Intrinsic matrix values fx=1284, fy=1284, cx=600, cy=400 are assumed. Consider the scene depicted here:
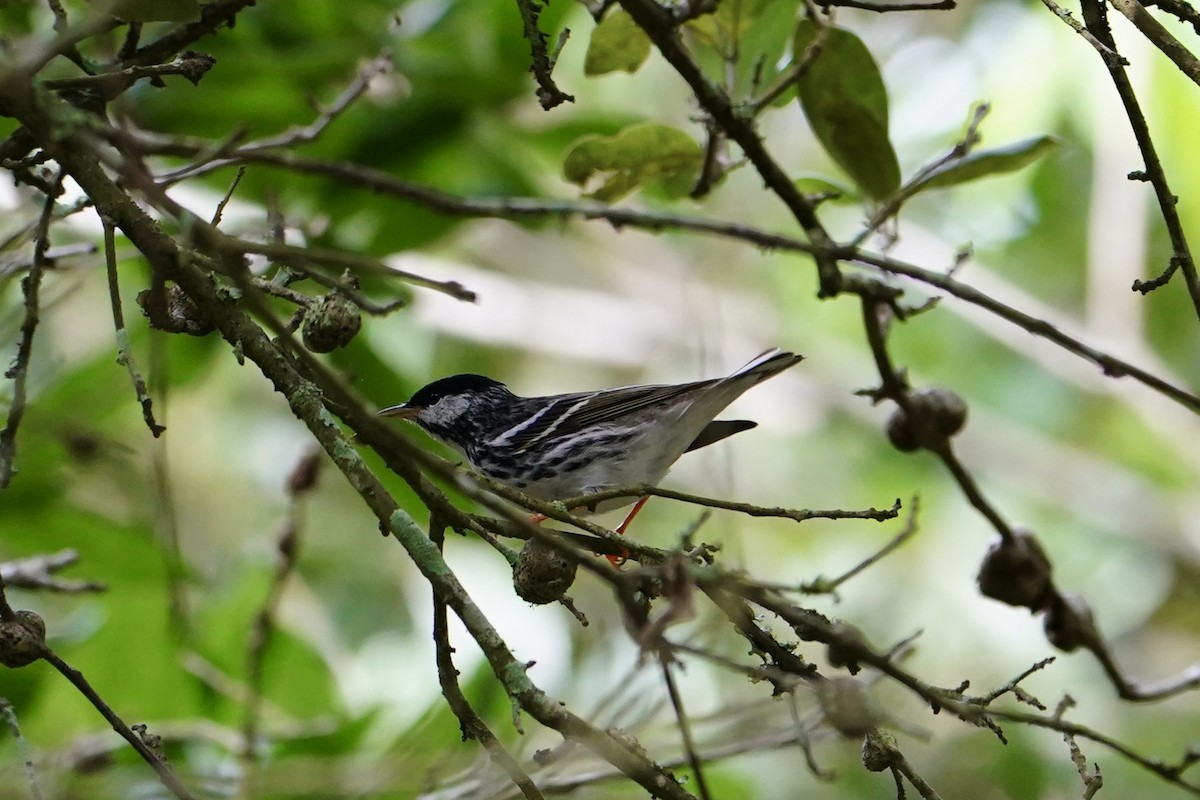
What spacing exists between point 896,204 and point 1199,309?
539 mm

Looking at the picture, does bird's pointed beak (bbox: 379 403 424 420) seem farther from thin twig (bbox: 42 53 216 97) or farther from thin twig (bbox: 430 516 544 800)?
thin twig (bbox: 430 516 544 800)

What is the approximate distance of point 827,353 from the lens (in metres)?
8.56

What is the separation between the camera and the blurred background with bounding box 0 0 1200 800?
13.0ft

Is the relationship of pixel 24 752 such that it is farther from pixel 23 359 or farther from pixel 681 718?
pixel 681 718

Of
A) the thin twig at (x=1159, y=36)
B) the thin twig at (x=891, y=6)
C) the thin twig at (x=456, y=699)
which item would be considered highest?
the thin twig at (x=891, y=6)

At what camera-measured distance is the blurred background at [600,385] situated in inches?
155

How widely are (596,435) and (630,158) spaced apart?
1.79 meters

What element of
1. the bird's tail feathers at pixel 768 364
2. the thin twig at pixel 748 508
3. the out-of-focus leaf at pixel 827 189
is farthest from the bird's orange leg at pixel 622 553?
the out-of-focus leaf at pixel 827 189

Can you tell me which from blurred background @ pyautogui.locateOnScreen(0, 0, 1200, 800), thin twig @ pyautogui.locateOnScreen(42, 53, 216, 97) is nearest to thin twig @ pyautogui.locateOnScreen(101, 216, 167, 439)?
thin twig @ pyautogui.locateOnScreen(42, 53, 216, 97)

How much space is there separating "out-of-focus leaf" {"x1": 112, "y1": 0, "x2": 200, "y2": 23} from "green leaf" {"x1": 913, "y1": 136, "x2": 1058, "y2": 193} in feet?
4.97

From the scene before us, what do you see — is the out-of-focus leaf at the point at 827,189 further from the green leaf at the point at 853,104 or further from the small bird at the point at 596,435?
the small bird at the point at 596,435

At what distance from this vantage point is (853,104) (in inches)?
110

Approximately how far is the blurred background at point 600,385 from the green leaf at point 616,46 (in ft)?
3.29

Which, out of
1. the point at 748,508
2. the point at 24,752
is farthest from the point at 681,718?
the point at 24,752
